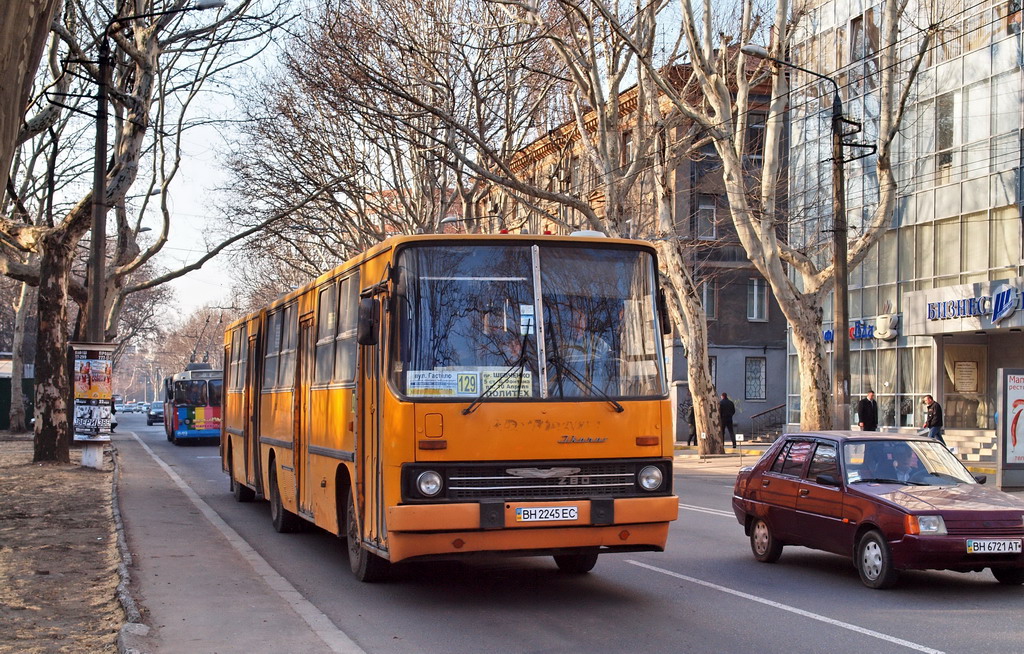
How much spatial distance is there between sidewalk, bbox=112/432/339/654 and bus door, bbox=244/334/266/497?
A: 1070 mm

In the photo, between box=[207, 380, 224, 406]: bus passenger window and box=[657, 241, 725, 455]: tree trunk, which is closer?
box=[657, 241, 725, 455]: tree trunk

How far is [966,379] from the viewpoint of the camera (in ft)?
109

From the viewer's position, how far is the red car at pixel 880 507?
9930mm

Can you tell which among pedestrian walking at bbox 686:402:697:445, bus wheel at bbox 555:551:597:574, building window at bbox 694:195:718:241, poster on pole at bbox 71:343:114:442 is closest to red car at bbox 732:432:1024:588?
bus wheel at bbox 555:551:597:574

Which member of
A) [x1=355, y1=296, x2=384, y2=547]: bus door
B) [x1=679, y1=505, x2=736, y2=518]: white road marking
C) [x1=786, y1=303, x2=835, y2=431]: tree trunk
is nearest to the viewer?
[x1=355, y1=296, x2=384, y2=547]: bus door

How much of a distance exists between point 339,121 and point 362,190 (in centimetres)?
240

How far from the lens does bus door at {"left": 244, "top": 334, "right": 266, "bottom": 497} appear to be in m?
A: 17.3

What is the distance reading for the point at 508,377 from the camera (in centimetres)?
942

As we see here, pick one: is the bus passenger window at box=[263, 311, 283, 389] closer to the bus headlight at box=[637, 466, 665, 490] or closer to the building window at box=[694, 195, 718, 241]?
the bus headlight at box=[637, 466, 665, 490]

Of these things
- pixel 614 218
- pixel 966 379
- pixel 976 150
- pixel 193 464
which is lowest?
pixel 193 464

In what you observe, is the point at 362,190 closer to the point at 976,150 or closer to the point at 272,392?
the point at 976,150

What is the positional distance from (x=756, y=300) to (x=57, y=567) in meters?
45.1

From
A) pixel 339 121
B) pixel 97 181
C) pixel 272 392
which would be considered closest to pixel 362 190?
pixel 339 121

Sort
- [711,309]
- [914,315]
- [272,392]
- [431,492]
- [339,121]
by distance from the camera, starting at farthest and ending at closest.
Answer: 1. [711,309]
2. [339,121]
3. [914,315]
4. [272,392]
5. [431,492]
